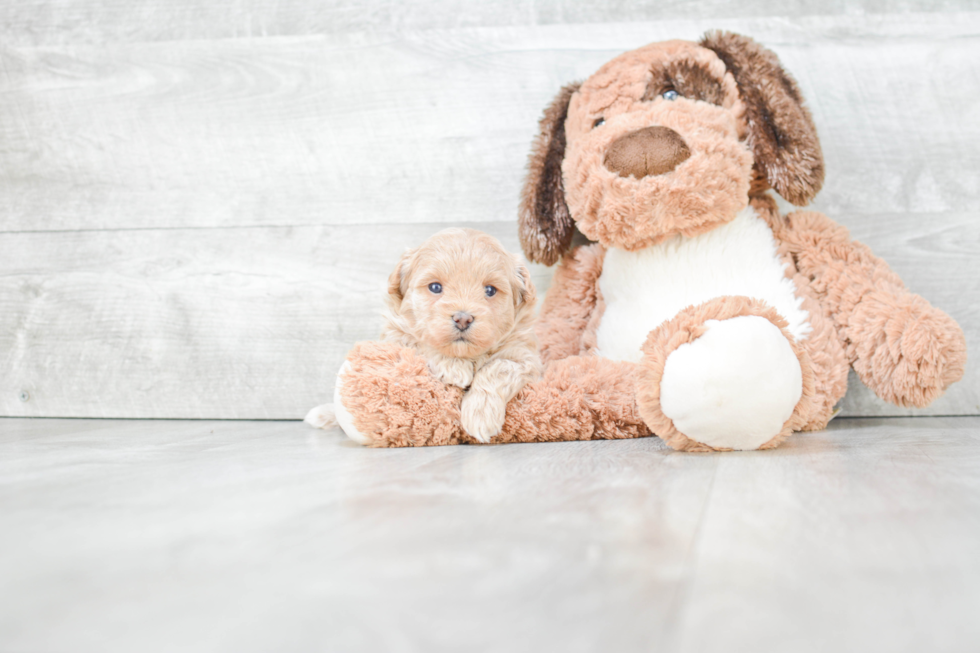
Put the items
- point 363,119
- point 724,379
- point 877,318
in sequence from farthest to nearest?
point 363,119 < point 877,318 < point 724,379

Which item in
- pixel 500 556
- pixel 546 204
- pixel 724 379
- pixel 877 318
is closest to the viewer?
pixel 500 556

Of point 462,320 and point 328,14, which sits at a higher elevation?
point 328,14

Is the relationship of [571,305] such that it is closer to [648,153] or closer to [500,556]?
[648,153]

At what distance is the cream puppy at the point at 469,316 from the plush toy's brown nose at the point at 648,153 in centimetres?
20

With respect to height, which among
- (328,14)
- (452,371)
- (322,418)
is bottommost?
(322,418)

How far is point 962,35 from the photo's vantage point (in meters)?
1.20

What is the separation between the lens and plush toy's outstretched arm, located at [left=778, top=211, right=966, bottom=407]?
2.96ft

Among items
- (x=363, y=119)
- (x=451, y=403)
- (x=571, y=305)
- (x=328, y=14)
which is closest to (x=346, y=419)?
(x=451, y=403)

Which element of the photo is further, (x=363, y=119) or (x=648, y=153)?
(x=363, y=119)

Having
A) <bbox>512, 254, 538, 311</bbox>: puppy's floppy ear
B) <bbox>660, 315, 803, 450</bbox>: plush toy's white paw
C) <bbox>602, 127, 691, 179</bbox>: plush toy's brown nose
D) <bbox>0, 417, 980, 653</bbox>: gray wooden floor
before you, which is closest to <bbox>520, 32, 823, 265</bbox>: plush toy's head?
<bbox>602, 127, 691, 179</bbox>: plush toy's brown nose

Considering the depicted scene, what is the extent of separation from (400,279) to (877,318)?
685 millimetres

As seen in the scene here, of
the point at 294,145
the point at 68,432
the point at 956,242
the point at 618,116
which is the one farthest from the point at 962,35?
the point at 68,432

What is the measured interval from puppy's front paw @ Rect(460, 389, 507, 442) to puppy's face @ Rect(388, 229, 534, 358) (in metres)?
0.06

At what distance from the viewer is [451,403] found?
883mm
